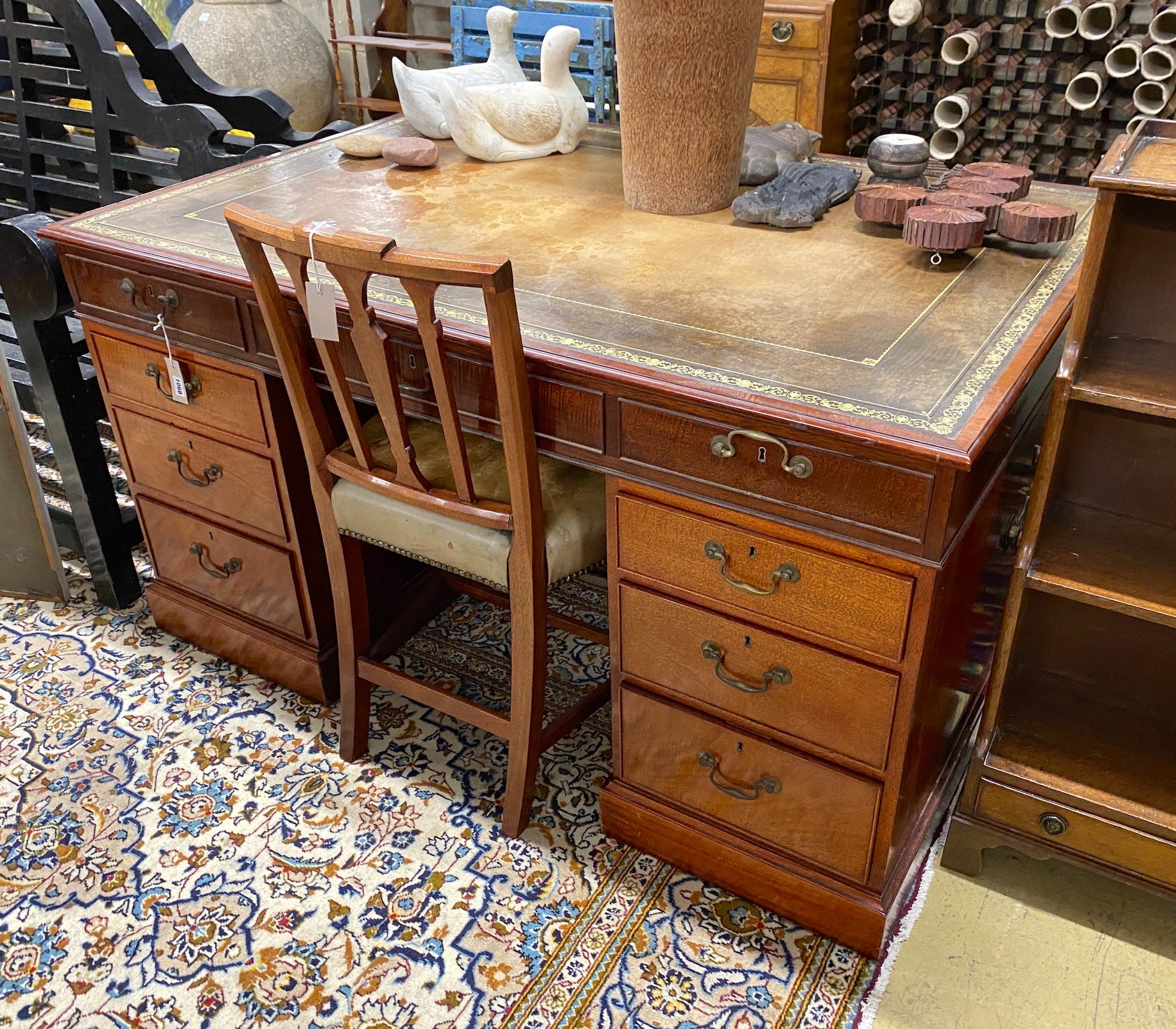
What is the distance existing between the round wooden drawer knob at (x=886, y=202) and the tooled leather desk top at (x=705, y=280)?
0.04 metres

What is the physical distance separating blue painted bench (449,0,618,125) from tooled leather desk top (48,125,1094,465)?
198 cm

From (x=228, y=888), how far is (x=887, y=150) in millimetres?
1817

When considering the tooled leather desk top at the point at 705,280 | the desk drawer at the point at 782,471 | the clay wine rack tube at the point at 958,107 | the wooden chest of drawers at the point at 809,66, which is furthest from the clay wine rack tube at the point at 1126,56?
the desk drawer at the point at 782,471

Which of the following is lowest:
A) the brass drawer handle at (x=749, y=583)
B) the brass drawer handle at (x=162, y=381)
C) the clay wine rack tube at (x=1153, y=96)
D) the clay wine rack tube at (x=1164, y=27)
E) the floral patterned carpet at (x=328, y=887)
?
the floral patterned carpet at (x=328, y=887)

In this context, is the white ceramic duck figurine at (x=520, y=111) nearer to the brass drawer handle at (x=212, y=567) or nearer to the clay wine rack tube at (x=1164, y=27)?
the brass drawer handle at (x=212, y=567)

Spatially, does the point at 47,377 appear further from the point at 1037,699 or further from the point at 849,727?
the point at 1037,699

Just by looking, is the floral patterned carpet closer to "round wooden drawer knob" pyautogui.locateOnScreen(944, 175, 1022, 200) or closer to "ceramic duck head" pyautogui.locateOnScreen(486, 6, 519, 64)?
"round wooden drawer knob" pyautogui.locateOnScreen(944, 175, 1022, 200)

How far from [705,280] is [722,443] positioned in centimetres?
42

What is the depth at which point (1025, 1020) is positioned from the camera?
163 cm

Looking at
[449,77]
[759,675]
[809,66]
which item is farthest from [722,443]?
[809,66]

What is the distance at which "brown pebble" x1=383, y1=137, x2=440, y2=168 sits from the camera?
2217mm

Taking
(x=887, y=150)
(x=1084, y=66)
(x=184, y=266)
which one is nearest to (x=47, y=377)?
(x=184, y=266)

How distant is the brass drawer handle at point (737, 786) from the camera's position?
1676 mm

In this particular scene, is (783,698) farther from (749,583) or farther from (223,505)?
(223,505)
